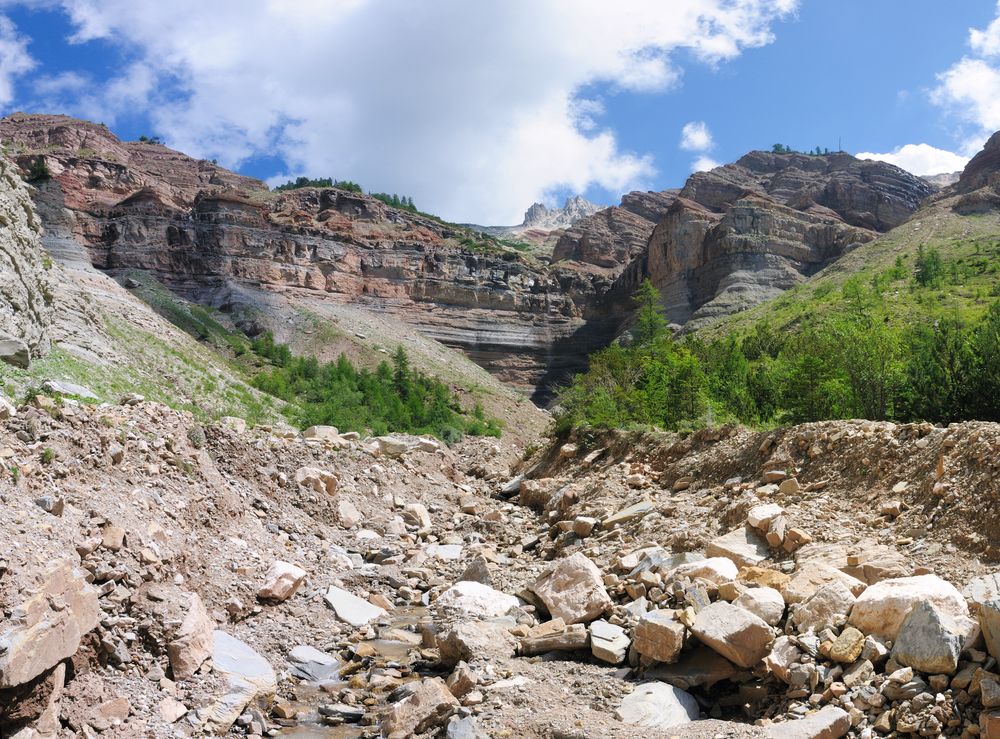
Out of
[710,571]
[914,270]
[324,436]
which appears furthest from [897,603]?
[914,270]

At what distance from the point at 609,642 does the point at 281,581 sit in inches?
202

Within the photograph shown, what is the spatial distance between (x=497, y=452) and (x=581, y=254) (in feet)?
268

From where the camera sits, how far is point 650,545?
11797mm

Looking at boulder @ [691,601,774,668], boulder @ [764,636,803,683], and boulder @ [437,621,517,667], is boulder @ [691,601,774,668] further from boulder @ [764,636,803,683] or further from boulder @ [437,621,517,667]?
boulder @ [437,621,517,667]

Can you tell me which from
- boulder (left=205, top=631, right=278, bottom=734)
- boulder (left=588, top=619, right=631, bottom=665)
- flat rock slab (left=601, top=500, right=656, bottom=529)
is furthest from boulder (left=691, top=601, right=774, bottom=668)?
flat rock slab (left=601, top=500, right=656, bottom=529)

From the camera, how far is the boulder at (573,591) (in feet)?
29.9

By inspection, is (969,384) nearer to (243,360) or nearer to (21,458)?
(21,458)

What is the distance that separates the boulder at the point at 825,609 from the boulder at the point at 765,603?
0.16m

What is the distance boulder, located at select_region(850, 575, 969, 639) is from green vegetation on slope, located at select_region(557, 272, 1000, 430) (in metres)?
8.87

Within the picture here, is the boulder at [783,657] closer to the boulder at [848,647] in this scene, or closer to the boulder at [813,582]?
the boulder at [848,647]

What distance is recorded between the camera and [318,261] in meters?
75.3

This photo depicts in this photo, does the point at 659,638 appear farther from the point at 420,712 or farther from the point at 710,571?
the point at 420,712

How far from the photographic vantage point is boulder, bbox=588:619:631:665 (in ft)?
25.6

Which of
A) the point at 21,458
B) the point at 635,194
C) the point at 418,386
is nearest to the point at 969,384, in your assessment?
the point at 21,458
